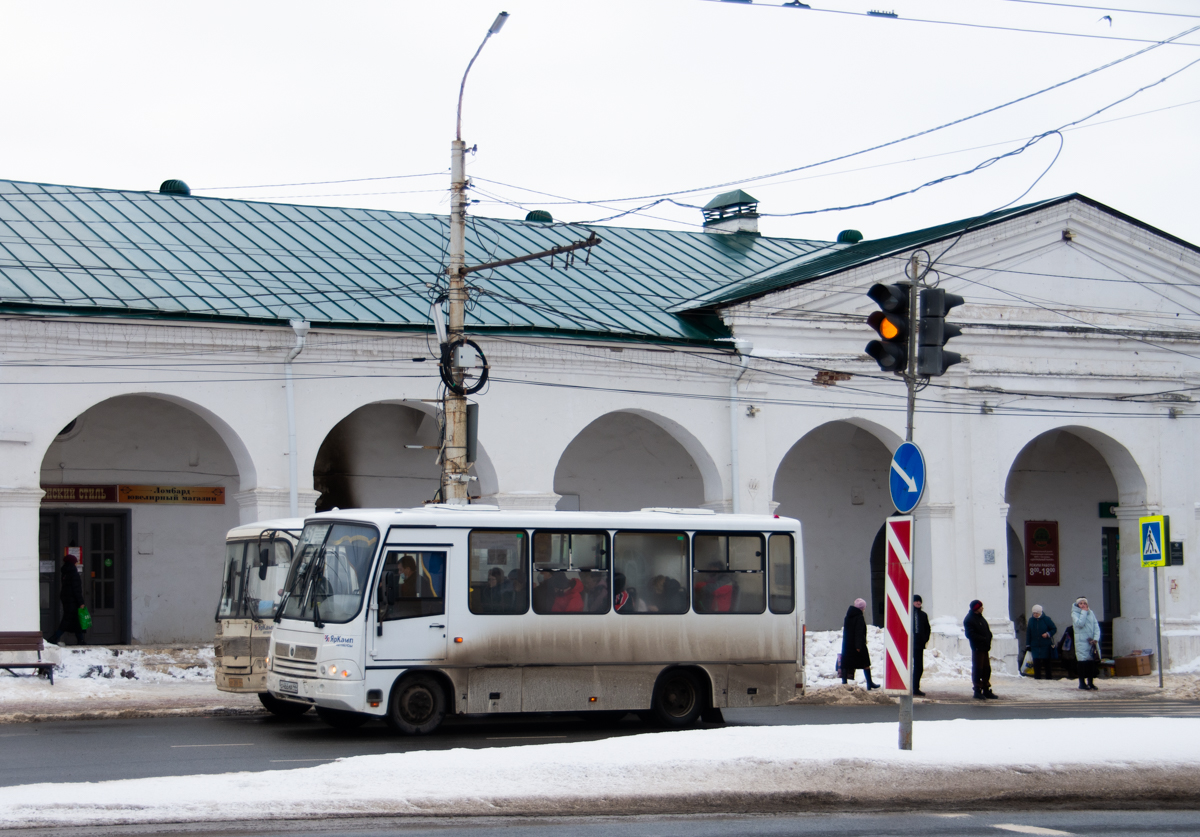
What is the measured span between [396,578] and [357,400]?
310 inches

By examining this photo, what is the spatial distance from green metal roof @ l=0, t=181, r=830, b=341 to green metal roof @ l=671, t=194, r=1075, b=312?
10.3 inches

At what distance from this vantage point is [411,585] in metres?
14.7

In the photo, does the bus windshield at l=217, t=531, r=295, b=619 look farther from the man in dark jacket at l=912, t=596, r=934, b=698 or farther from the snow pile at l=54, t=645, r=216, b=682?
the man in dark jacket at l=912, t=596, r=934, b=698

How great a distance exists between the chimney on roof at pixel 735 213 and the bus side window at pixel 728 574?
16.1 meters

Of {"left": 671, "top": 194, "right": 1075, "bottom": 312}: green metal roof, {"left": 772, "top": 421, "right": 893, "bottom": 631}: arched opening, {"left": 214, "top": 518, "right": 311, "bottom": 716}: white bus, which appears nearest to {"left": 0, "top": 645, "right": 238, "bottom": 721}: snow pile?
{"left": 214, "top": 518, "right": 311, "bottom": 716}: white bus

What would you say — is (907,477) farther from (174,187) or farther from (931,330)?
(174,187)

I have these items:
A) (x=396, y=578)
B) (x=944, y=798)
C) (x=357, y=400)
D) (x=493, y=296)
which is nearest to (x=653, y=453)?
(x=493, y=296)

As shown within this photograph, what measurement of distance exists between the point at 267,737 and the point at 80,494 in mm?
10477

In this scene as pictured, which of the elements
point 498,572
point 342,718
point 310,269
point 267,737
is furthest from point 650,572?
point 310,269

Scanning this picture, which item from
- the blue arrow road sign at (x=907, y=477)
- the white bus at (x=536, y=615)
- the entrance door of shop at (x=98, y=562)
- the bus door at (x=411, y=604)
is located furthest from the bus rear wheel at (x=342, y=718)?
the entrance door of shop at (x=98, y=562)

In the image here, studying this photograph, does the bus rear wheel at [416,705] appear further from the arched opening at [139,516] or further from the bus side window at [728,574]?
the arched opening at [139,516]

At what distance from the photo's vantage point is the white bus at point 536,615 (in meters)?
14.5

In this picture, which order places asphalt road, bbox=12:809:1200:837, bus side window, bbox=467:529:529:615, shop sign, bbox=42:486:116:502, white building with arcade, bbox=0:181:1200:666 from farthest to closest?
shop sign, bbox=42:486:116:502 < white building with arcade, bbox=0:181:1200:666 < bus side window, bbox=467:529:529:615 < asphalt road, bbox=12:809:1200:837

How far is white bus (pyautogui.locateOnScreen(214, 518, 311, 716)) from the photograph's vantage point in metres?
16.8
